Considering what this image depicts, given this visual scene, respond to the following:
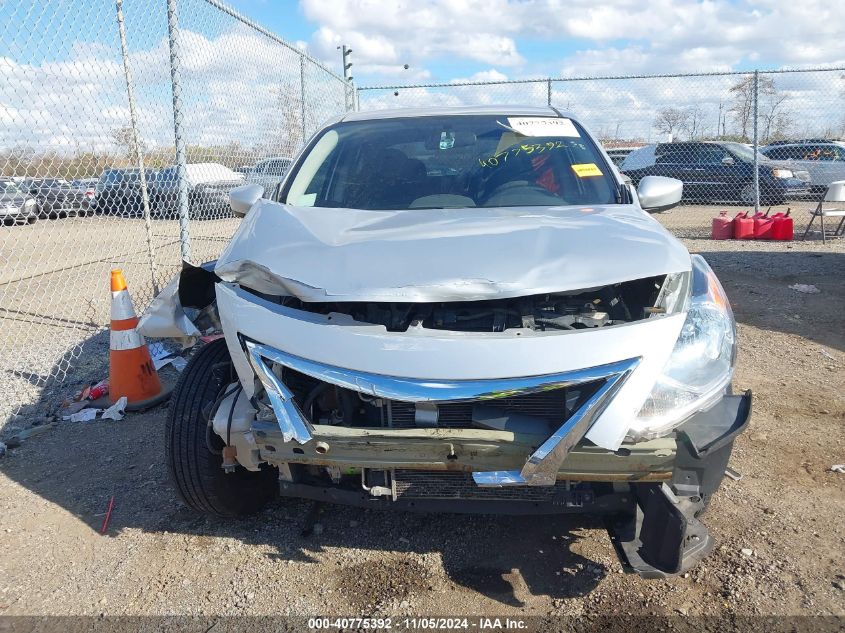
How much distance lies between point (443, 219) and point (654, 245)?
0.91 m

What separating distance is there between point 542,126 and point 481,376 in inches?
85.1

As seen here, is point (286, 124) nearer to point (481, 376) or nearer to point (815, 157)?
point (481, 376)

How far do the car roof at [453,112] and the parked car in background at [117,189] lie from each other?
2514 mm

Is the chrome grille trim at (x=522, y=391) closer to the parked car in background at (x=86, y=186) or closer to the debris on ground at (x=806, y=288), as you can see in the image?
the parked car in background at (x=86, y=186)

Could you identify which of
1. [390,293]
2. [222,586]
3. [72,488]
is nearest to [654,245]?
[390,293]

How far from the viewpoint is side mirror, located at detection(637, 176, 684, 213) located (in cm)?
332

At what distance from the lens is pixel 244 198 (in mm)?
3535

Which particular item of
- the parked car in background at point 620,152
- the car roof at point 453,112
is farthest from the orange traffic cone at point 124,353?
the parked car in background at point 620,152

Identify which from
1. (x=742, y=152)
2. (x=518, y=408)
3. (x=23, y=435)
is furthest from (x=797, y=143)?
(x=23, y=435)

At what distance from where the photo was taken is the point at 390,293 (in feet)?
6.73

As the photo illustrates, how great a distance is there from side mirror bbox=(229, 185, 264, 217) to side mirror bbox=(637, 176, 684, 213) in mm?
2059

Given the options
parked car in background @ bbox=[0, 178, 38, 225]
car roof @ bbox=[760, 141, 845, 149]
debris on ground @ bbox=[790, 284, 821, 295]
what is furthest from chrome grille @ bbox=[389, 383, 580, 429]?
car roof @ bbox=[760, 141, 845, 149]

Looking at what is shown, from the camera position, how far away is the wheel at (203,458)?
2676 millimetres

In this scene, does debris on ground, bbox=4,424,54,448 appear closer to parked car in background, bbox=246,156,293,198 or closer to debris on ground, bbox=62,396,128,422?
debris on ground, bbox=62,396,128,422
